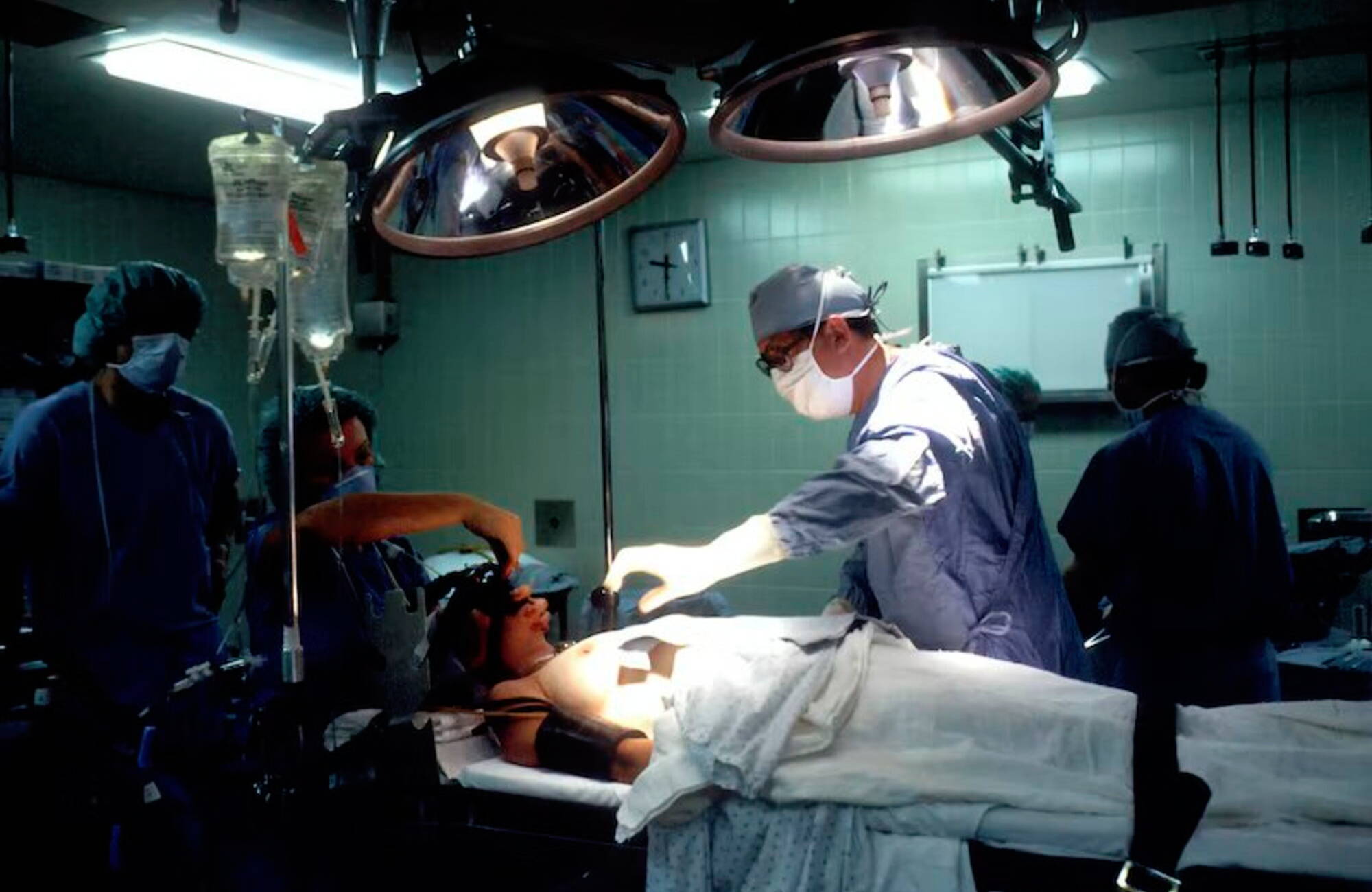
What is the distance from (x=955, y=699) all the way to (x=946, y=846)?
12.5 inches

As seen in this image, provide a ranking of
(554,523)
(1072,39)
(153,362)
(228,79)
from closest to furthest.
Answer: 1. (1072,39)
2. (153,362)
3. (228,79)
4. (554,523)

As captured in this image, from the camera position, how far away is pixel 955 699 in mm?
2023

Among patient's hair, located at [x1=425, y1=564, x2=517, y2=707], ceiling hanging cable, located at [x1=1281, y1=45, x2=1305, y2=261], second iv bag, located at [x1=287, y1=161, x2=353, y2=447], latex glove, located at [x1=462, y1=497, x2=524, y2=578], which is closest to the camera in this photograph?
second iv bag, located at [x1=287, y1=161, x2=353, y2=447]

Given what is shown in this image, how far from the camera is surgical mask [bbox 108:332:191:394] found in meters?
3.38

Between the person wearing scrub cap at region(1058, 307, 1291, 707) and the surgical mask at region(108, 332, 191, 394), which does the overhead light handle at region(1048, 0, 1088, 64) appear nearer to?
the person wearing scrub cap at region(1058, 307, 1291, 707)

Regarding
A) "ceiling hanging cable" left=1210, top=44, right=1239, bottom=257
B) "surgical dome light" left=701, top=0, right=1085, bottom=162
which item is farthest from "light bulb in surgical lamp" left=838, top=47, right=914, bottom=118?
"ceiling hanging cable" left=1210, top=44, right=1239, bottom=257

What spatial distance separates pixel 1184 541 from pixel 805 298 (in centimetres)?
131

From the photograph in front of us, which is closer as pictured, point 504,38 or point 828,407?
point 504,38

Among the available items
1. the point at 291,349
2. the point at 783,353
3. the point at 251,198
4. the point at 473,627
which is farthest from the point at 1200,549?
the point at 251,198

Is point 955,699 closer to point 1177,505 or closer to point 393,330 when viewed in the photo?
point 1177,505

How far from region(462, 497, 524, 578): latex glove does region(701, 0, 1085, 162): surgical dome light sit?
2.87 ft

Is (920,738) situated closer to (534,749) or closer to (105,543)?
(534,749)

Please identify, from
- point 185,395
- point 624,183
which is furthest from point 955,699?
point 185,395

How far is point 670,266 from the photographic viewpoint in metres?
5.55
